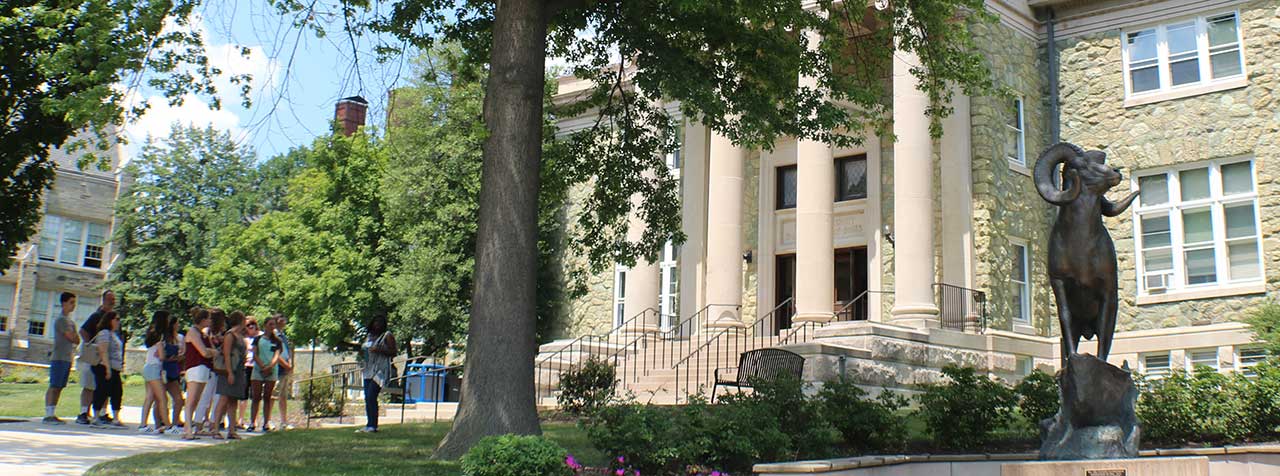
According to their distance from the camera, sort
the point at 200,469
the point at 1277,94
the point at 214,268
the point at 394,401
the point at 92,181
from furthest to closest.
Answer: the point at 92,181 < the point at 214,268 < the point at 394,401 < the point at 1277,94 < the point at 200,469

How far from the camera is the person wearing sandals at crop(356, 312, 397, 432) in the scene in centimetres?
1434

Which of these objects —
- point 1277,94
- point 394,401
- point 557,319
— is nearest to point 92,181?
point 557,319

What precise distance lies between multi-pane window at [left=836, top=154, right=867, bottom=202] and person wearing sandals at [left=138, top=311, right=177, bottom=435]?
56.3 ft

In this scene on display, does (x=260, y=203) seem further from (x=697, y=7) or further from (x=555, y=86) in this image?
(x=697, y=7)

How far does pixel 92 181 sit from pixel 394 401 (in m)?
29.9

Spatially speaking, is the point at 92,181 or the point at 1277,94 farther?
the point at 92,181

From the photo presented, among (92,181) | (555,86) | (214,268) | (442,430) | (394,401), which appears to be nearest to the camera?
(442,430)

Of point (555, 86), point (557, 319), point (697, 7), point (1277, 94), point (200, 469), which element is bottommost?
point (200, 469)

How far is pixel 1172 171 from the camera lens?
899 inches

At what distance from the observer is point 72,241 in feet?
152

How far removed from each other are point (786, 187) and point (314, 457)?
62.3 feet

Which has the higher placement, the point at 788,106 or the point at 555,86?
the point at 555,86

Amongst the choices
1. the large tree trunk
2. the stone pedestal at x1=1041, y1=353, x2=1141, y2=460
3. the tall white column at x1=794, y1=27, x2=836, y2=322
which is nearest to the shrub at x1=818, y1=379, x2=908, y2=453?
the stone pedestal at x1=1041, y1=353, x2=1141, y2=460

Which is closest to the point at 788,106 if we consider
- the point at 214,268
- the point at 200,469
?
the point at 200,469
